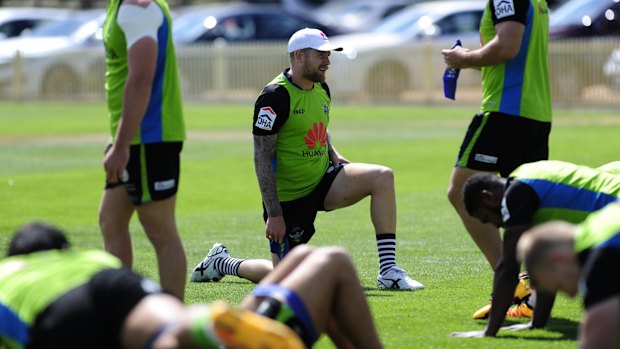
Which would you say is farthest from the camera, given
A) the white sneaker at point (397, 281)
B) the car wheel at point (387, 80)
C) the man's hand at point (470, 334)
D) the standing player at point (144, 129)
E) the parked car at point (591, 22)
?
the car wheel at point (387, 80)

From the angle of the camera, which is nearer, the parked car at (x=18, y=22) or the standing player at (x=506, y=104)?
the standing player at (x=506, y=104)

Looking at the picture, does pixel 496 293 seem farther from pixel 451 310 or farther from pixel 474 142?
pixel 474 142

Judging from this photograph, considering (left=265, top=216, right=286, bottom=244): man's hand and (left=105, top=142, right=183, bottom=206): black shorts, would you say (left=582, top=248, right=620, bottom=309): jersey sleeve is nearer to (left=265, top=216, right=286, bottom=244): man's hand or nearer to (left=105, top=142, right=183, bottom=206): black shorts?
(left=105, top=142, right=183, bottom=206): black shorts

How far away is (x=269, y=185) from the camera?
29.6ft

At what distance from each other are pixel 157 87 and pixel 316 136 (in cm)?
234

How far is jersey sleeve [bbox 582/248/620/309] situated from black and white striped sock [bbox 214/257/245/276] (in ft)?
15.0

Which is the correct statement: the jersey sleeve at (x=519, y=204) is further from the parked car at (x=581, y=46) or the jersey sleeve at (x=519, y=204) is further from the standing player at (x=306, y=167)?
the parked car at (x=581, y=46)

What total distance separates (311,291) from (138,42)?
195 centimetres

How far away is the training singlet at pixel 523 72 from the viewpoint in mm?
8586

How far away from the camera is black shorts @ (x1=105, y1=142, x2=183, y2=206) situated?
7.14 meters

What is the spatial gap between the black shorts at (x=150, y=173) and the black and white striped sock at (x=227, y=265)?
2312mm

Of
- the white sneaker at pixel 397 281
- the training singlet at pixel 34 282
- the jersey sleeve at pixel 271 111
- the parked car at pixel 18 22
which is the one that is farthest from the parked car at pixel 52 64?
the training singlet at pixel 34 282

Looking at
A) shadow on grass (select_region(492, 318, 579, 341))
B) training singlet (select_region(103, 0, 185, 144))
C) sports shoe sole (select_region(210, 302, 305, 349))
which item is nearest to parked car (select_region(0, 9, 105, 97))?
training singlet (select_region(103, 0, 185, 144))

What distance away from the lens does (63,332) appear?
16.3 ft
